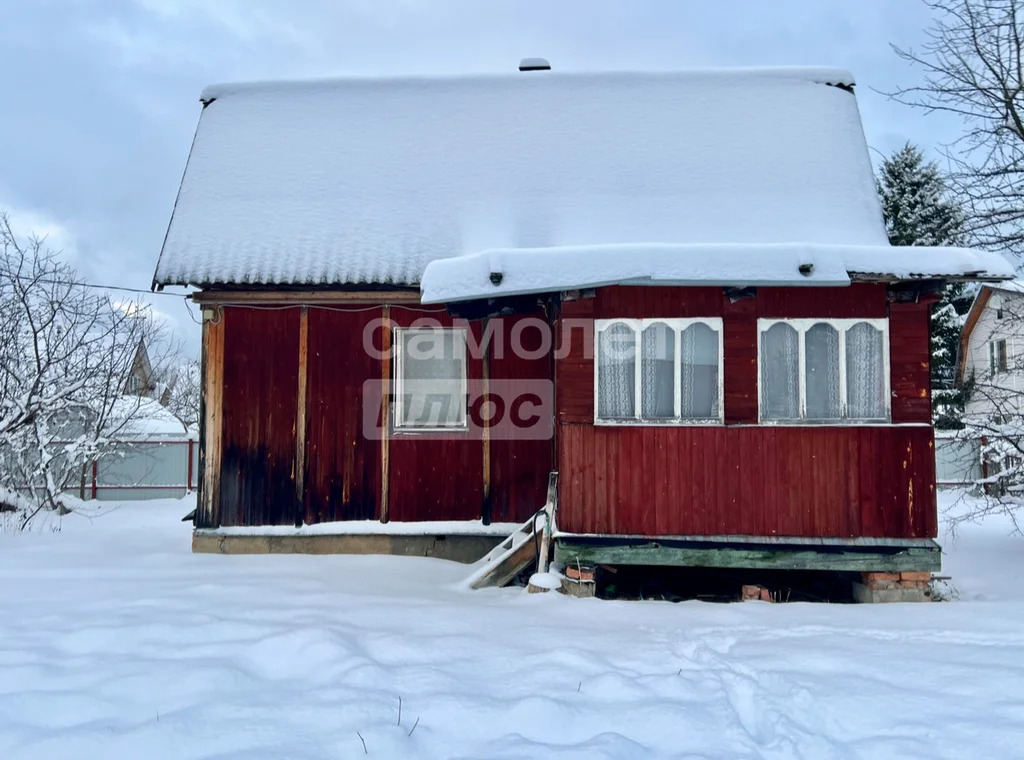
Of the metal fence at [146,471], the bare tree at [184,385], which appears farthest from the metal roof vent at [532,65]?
the bare tree at [184,385]

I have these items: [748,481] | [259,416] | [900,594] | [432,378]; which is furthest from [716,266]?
[259,416]

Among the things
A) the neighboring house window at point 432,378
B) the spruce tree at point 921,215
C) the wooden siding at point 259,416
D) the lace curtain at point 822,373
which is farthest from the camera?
the spruce tree at point 921,215

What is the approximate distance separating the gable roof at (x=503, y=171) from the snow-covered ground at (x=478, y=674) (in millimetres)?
3807

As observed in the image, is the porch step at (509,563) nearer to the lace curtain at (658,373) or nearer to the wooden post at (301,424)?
the lace curtain at (658,373)

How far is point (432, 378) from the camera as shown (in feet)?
28.5

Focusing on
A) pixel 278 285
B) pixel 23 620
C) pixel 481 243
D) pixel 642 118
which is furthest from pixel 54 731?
pixel 642 118

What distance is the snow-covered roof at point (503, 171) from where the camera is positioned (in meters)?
8.38

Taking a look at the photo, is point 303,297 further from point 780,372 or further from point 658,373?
point 780,372

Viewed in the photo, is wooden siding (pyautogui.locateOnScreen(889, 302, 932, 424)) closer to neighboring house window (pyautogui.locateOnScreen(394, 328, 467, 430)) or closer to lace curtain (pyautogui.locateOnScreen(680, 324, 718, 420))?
lace curtain (pyautogui.locateOnScreen(680, 324, 718, 420))

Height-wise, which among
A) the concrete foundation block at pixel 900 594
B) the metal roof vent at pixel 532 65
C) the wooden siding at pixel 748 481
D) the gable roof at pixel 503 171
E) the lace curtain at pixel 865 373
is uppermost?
the metal roof vent at pixel 532 65

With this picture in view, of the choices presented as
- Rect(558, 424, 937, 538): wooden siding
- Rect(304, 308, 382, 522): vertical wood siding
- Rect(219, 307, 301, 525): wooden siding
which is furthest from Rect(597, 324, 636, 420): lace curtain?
Rect(219, 307, 301, 525): wooden siding

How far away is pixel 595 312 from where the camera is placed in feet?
22.6

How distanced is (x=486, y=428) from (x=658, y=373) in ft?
8.01

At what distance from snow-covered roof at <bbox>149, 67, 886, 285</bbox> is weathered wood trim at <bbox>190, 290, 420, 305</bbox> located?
26cm
